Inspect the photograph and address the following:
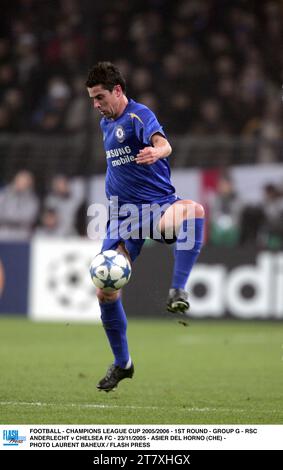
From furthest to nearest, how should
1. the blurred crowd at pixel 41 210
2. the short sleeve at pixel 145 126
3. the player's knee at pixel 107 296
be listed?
the blurred crowd at pixel 41 210, the player's knee at pixel 107 296, the short sleeve at pixel 145 126

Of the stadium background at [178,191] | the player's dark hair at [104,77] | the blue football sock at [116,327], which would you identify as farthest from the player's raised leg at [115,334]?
the stadium background at [178,191]

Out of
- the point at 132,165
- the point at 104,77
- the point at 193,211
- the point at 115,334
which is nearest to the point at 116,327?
the point at 115,334

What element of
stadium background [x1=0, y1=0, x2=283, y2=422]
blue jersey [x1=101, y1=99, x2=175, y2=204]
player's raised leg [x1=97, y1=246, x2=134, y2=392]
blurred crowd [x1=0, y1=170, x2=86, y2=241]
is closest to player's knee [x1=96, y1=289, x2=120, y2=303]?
player's raised leg [x1=97, y1=246, x2=134, y2=392]

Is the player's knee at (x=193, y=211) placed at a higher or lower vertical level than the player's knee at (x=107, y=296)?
higher

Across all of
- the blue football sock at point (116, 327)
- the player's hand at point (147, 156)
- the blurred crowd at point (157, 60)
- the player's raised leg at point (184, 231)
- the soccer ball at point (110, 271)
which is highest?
the blurred crowd at point (157, 60)

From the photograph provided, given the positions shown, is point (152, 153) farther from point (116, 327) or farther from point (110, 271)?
point (116, 327)

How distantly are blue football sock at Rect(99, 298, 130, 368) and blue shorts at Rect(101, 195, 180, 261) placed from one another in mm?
386

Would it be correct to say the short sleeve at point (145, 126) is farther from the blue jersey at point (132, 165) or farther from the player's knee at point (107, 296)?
the player's knee at point (107, 296)

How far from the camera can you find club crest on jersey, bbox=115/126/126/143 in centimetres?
760

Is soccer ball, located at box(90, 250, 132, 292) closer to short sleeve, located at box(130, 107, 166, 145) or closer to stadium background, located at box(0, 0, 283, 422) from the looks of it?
short sleeve, located at box(130, 107, 166, 145)

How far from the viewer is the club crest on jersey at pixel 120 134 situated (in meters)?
7.60

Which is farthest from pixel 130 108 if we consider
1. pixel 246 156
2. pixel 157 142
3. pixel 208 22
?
pixel 208 22

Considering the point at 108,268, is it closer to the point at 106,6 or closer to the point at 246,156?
the point at 246,156

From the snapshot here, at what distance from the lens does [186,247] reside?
779 cm
